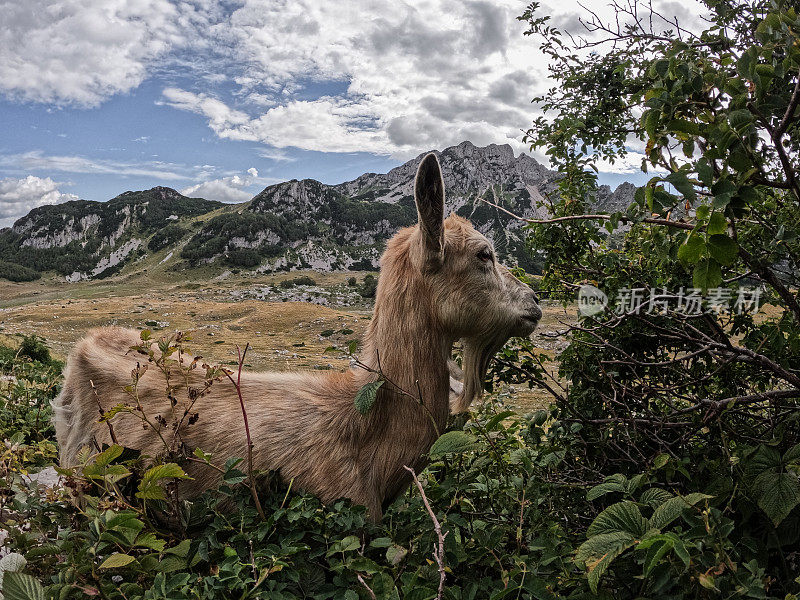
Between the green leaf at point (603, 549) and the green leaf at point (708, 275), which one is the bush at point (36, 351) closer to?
the green leaf at point (603, 549)

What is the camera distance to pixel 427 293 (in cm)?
352

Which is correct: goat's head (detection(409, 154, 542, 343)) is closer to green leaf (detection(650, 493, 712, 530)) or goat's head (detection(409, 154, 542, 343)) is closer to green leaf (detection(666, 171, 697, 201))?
green leaf (detection(666, 171, 697, 201))

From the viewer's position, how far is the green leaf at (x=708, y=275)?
175 cm

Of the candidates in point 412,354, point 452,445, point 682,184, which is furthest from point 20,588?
point 682,184

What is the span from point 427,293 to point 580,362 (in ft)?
5.79

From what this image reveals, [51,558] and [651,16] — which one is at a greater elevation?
[651,16]

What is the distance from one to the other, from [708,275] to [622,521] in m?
1.08

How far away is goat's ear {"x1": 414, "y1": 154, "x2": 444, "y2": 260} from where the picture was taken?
3156mm

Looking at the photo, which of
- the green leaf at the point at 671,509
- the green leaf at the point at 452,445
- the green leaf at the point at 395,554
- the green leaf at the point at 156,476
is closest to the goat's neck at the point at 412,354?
the green leaf at the point at 452,445

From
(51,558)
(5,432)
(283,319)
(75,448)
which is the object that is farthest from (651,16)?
(283,319)

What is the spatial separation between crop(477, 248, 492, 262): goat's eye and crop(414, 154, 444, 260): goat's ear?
16.2 inches

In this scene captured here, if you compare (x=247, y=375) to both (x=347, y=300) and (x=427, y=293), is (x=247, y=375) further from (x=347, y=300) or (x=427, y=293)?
(x=347, y=300)

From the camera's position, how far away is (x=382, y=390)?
343 cm

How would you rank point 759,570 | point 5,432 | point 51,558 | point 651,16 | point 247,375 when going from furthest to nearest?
point 5,432, point 651,16, point 247,375, point 51,558, point 759,570
